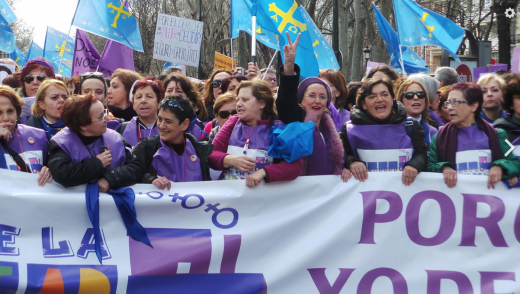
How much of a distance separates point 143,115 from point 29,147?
1030 millimetres

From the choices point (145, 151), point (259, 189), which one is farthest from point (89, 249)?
point (259, 189)

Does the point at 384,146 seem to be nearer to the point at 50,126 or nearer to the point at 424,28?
the point at 50,126

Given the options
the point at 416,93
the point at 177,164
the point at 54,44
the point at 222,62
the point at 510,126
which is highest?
the point at 54,44

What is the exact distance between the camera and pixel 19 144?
12.6ft

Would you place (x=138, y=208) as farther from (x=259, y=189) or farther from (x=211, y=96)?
(x=211, y=96)

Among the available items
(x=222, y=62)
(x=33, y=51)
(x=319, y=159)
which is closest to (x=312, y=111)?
(x=319, y=159)

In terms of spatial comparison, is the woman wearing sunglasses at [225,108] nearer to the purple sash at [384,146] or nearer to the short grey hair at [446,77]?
the purple sash at [384,146]

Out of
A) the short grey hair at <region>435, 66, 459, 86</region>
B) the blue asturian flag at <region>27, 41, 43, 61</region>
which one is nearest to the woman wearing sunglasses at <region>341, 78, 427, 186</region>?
the short grey hair at <region>435, 66, 459, 86</region>

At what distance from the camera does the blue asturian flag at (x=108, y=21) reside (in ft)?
26.6

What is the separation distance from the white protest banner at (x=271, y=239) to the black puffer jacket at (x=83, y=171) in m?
0.12

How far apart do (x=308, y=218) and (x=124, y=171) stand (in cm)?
123

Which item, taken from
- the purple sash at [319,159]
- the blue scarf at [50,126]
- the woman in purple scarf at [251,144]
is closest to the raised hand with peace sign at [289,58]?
the woman in purple scarf at [251,144]

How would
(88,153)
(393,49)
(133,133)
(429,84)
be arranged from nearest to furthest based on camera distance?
1. (88,153)
2. (133,133)
3. (429,84)
4. (393,49)

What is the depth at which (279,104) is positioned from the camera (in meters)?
3.96
